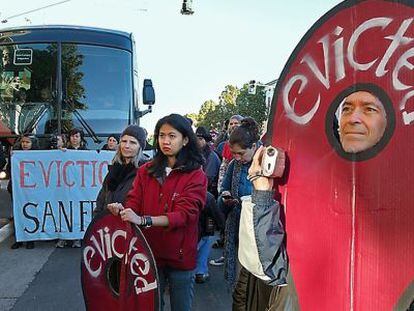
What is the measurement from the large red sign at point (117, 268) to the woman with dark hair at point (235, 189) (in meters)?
1.24

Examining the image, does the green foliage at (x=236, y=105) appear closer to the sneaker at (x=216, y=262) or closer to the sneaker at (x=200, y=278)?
the sneaker at (x=216, y=262)

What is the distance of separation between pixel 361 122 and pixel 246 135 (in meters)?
2.71

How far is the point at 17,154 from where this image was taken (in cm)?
678

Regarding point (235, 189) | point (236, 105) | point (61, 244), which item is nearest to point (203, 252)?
point (235, 189)

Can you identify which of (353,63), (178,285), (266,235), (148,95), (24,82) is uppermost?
(24,82)

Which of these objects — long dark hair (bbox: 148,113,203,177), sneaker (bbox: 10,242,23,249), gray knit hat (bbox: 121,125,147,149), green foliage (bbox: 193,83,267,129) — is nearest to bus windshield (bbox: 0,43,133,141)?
sneaker (bbox: 10,242,23,249)

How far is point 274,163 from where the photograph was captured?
5.30 feet

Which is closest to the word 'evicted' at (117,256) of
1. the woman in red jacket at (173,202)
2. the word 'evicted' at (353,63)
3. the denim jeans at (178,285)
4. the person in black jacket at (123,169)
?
the woman in red jacket at (173,202)

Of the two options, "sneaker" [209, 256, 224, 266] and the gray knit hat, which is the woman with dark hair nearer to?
the gray knit hat

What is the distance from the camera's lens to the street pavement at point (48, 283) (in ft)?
15.2

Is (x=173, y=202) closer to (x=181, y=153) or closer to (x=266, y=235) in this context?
(x=181, y=153)

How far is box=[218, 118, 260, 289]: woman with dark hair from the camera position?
4055 mm

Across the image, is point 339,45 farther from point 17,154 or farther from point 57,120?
point 57,120

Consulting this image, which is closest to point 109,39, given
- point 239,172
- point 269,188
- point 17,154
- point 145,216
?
point 17,154
